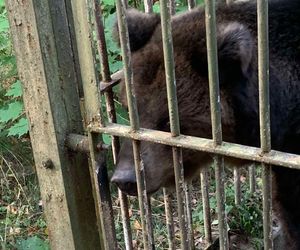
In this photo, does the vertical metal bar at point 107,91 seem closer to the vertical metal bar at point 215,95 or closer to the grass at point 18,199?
the vertical metal bar at point 215,95

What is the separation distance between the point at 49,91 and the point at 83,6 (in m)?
0.45

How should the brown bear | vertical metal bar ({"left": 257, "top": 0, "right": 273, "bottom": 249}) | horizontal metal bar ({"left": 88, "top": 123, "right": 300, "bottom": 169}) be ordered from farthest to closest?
the brown bear < horizontal metal bar ({"left": 88, "top": 123, "right": 300, "bottom": 169}) < vertical metal bar ({"left": 257, "top": 0, "right": 273, "bottom": 249})

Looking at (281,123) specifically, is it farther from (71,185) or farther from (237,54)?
(71,185)

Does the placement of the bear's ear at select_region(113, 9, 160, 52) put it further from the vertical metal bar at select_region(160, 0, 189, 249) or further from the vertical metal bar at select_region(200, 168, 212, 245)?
the vertical metal bar at select_region(200, 168, 212, 245)

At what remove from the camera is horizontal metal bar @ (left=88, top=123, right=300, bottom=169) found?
197cm

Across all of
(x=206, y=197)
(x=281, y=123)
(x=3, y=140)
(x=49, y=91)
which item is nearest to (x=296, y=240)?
(x=206, y=197)

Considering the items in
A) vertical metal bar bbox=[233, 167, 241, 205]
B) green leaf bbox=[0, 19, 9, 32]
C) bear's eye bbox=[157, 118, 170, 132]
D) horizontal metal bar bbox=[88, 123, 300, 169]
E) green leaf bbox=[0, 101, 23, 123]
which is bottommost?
vertical metal bar bbox=[233, 167, 241, 205]

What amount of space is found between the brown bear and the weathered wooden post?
0.99 feet

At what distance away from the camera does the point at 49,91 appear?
2.54m

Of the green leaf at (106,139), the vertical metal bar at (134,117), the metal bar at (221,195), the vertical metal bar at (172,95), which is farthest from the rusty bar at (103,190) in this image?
the green leaf at (106,139)

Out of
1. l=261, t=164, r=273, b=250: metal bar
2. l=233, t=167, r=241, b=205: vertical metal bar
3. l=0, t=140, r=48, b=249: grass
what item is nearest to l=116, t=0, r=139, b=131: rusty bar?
l=261, t=164, r=273, b=250: metal bar

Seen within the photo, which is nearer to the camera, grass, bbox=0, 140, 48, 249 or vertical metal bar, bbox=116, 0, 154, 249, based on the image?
vertical metal bar, bbox=116, 0, 154, 249

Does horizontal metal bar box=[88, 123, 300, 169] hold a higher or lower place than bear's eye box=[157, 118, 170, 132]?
higher

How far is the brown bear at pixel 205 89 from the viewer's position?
2.47 m
